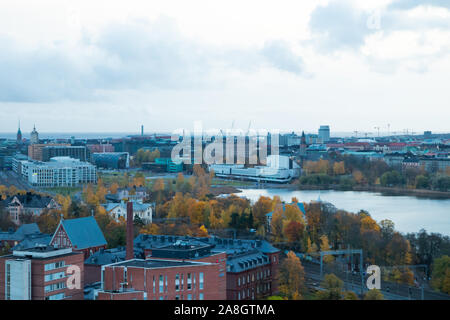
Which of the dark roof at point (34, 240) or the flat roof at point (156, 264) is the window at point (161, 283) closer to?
the flat roof at point (156, 264)

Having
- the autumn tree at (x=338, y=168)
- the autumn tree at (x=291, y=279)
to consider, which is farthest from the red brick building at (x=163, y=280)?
the autumn tree at (x=338, y=168)

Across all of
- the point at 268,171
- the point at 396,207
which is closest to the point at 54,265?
the point at 396,207

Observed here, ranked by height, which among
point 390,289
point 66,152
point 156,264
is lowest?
point 390,289

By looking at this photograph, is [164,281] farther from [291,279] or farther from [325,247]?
[325,247]

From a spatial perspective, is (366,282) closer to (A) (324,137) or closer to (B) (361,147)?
(B) (361,147)

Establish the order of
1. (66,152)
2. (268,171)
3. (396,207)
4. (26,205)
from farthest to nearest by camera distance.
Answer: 1. (66,152)
2. (268,171)
3. (396,207)
4. (26,205)
